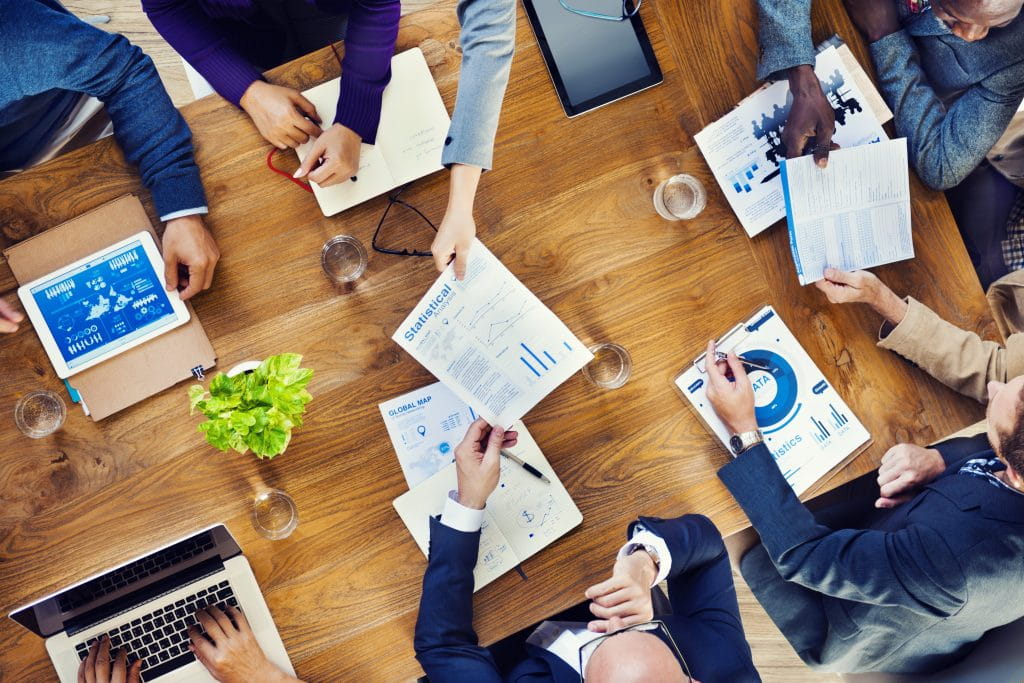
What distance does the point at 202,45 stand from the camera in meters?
1.46

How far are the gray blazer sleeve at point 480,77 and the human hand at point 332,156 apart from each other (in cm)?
20

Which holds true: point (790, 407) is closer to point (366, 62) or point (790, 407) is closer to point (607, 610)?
point (607, 610)

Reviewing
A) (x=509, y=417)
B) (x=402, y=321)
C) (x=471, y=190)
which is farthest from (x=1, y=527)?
(x=471, y=190)

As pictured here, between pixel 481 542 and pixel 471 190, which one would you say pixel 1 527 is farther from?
pixel 471 190

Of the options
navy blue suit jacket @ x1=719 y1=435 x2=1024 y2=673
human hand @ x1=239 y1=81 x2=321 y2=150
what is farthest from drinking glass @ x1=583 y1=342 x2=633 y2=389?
human hand @ x1=239 y1=81 x2=321 y2=150

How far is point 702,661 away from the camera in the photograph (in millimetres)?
1367

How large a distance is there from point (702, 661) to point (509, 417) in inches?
24.1

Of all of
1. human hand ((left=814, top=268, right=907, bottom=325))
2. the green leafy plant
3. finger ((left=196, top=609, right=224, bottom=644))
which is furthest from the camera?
human hand ((left=814, top=268, right=907, bottom=325))

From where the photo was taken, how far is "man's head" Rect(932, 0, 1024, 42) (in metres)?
1.43

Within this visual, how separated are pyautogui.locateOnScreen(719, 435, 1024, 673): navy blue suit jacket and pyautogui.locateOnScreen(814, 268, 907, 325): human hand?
0.36 m

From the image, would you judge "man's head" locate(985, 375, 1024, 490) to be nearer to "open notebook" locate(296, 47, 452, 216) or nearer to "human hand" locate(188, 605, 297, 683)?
"open notebook" locate(296, 47, 452, 216)

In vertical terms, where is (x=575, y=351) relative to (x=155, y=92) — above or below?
below

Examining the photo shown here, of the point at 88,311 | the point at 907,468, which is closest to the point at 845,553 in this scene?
the point at 907,468

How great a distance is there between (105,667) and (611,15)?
1.60 meters
